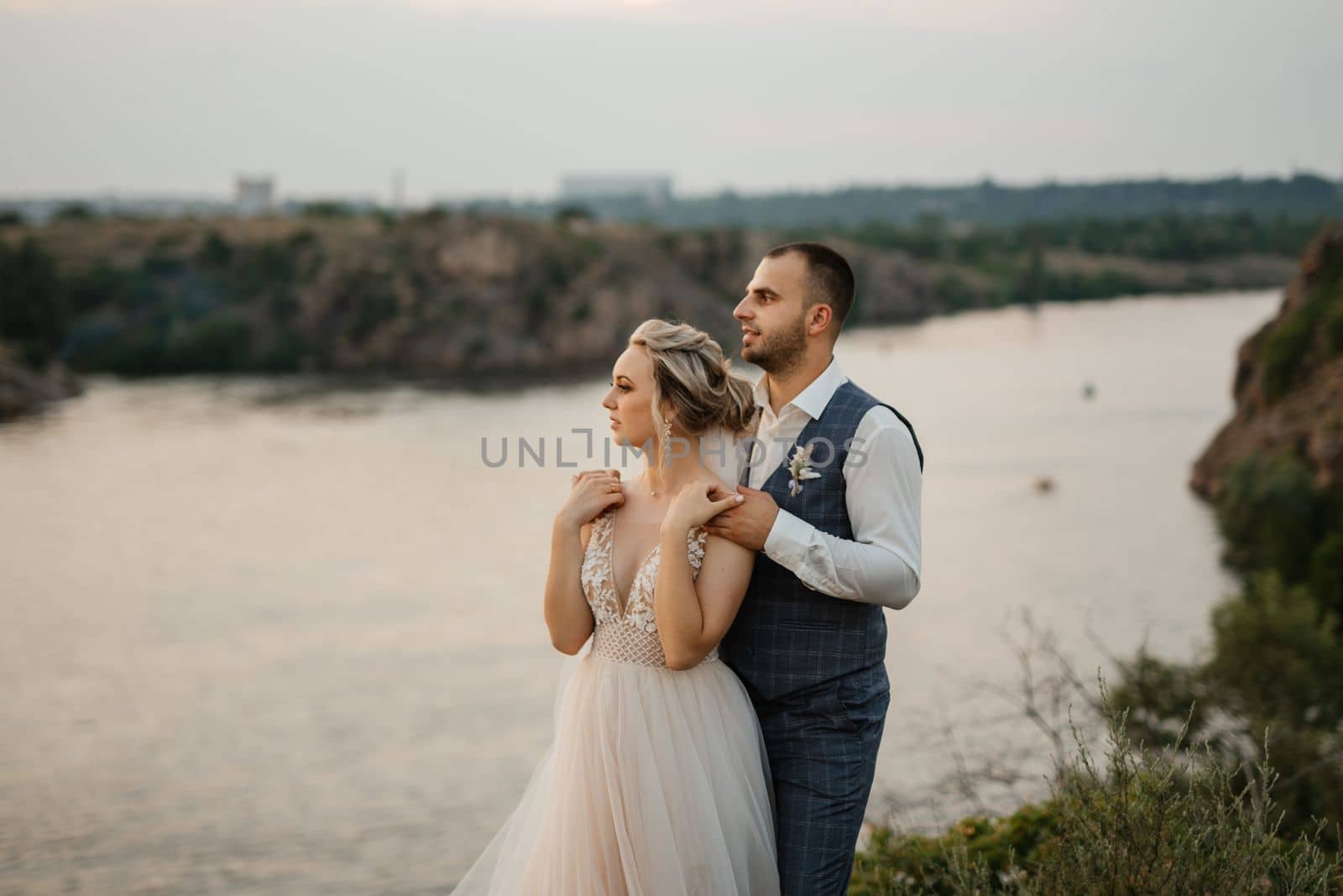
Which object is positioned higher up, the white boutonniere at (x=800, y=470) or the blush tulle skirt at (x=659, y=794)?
the white boutonniere at (x=800, y=470)

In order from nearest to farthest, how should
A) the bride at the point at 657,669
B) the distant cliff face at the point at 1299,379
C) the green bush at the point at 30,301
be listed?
the bride at the point at 657,669 → the distant cliff face at the point at 1299,379 → the green bush at the point at 30,301

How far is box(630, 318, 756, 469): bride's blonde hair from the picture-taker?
3318 mm

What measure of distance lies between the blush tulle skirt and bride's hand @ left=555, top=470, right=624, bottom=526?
1.33 ft

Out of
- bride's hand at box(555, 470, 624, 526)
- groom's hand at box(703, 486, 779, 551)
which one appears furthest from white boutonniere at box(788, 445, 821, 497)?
bride's hand at box(555, 470, 624, 526)

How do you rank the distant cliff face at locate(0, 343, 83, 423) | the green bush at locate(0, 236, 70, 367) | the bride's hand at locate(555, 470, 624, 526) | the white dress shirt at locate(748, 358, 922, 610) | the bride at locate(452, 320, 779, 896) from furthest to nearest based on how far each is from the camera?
1. the green bush at locate(0, 236, 70, 367)
2. the distant cliff face at locate(0, 343, 83, 423)
3. the bride's hand at locate(555, 470, 624, 526)
4. the bride at locate(452, 320, 779, 896)
5. the white dress shirt at locate(748, 358, 922, 610)

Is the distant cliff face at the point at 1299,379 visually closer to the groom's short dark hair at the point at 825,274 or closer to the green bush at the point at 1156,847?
the green bush at the point at 1156,847

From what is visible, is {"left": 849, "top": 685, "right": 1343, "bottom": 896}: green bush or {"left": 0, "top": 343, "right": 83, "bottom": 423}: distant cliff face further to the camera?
{"left": 0, "top": 343, "right": 83, "bottom": 423}: distant cliff face

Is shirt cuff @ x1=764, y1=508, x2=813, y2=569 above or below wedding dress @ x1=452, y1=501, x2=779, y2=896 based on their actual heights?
above

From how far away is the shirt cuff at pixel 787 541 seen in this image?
10.0 feet

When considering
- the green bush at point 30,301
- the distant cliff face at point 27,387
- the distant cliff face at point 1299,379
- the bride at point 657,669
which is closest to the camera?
the bride at point 657,669

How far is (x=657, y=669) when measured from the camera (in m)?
3.31

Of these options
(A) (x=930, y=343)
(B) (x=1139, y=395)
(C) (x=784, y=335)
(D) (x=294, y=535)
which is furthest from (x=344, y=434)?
(C) (x=784, y=335)

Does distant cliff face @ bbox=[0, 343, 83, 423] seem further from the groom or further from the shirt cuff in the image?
the shirt cuff

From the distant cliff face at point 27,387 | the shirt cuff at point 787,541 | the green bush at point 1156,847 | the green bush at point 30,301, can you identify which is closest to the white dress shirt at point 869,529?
the shirt cuff at point 787,541
